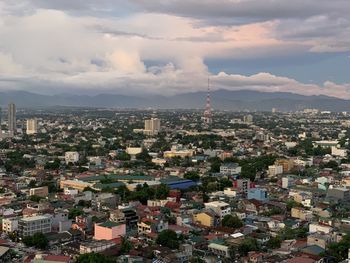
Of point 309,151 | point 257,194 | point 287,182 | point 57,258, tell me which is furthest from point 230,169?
point 57,258

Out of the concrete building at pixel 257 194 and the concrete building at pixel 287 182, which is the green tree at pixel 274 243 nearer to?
the concrete building at pixel 257 194

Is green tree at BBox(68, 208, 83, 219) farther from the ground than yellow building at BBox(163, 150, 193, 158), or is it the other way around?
green tree at BBox(68, 208, 83, 219)

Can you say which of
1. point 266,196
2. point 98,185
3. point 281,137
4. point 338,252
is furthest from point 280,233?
point 281,137

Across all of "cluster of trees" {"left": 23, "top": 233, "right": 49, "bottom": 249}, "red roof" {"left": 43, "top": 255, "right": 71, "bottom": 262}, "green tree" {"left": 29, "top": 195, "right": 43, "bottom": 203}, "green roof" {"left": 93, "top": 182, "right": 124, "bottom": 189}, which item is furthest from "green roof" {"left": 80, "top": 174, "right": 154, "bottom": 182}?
"red roof" {"left": 43, "top": 255, "right": 71, "bottom": 262}

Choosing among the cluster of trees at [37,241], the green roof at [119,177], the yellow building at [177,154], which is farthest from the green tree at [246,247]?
the yellow building at [177,154]

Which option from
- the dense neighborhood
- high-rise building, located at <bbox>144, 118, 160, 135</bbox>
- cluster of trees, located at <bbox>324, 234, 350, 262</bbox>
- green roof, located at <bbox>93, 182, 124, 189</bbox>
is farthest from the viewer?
high-rise building, located at <bbox>144, 118, 160, 135</bbox>

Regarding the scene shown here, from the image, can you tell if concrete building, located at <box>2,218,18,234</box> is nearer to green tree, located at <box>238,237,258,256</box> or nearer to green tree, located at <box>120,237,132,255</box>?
green tree, located at <box>120,237,132,255</box>
